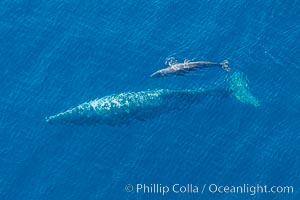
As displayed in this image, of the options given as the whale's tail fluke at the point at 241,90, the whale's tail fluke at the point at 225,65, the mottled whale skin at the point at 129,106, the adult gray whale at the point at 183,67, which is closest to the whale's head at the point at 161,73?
the adult gray whale at the point at 183,67

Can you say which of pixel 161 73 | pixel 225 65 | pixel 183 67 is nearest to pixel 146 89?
pixel 161 73

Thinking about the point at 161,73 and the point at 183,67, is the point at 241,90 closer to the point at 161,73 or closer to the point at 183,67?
the point at 183,67

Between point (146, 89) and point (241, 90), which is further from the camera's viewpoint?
point (146, 89)

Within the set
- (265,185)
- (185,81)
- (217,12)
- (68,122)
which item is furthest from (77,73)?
(265,185)

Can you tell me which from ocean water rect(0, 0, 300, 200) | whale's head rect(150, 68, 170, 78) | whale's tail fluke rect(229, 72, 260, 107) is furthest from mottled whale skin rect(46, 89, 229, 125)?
whale's head rect(150, 68, 170, 78)

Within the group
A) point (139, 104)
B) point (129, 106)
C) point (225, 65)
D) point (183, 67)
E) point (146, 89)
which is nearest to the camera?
point (129, 106)

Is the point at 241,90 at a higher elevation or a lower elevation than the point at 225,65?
lower

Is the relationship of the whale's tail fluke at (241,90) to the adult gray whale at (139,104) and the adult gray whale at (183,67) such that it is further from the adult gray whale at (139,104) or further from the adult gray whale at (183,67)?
the adult gray whale at (183,67)
